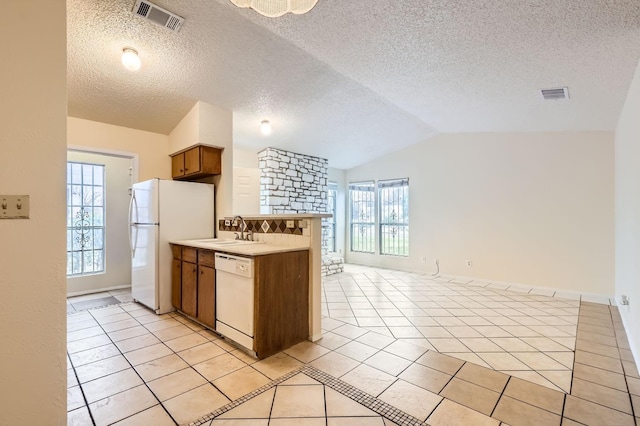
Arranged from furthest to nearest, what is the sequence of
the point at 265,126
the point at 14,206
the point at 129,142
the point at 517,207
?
1. the point at 517,207
2. the point at 265,126
3. the point at 129,142
4. the point at 14,206

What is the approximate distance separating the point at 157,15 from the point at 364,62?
1.91m

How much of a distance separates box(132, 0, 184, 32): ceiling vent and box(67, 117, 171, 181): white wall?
2099mm

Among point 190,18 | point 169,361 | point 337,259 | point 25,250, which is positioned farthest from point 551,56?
point 337,259

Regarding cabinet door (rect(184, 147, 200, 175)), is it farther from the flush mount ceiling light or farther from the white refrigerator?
the flush mount ceiling light

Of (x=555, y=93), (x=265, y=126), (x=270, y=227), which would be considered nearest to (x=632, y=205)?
(x=555, y=93)

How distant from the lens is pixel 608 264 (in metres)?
4.31

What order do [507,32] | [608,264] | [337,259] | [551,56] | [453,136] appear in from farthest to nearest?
1. [337,259]
2. [453,136]
3. [608,264]
4. [551,56]
5. [507,32]

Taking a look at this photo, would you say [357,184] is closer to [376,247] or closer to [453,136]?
[376,247]

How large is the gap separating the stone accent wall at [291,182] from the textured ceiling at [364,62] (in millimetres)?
1117

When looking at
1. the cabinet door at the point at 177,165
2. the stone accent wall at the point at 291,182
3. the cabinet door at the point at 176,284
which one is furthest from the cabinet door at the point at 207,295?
the stone accent wall at the point at 291,182

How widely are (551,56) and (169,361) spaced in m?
4.04

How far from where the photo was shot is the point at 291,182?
19.7 ft

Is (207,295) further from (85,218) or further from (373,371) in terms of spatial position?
(85,218)

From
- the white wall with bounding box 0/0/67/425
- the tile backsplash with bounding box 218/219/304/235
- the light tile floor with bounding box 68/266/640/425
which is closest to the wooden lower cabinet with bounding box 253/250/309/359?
the light tile floor with bounding box 68/266/640/425
